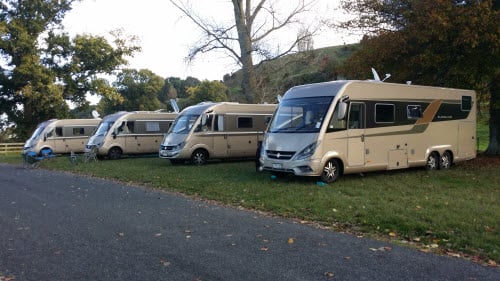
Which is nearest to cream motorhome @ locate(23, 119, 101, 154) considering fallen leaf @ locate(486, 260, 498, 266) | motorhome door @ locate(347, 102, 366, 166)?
motorhome door @ locate(347, 102, 366, 166)

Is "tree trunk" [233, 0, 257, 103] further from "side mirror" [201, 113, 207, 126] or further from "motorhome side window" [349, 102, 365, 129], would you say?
"motorhome side window" [349, 102, 365, 129]

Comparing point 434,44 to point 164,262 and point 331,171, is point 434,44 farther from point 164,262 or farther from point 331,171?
point 164,262

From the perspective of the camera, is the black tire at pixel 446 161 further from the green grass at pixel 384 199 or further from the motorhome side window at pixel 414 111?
the motorhome side window at pixel 414 111

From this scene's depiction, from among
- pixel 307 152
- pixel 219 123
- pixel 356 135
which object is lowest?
pixel 307 152

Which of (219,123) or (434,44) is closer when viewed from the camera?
(434,44)

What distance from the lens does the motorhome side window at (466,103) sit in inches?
621

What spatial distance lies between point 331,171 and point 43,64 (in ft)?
103


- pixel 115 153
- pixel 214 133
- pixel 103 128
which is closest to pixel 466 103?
pixel 214 133

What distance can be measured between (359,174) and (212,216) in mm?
6529

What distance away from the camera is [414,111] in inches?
557

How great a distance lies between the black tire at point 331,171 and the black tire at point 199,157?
747 centimetres

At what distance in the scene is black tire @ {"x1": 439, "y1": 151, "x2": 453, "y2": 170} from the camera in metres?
15.1

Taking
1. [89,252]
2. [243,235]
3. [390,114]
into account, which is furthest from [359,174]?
[89,252]

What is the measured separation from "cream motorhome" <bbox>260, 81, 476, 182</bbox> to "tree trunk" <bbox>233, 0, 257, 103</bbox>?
10.6 m
